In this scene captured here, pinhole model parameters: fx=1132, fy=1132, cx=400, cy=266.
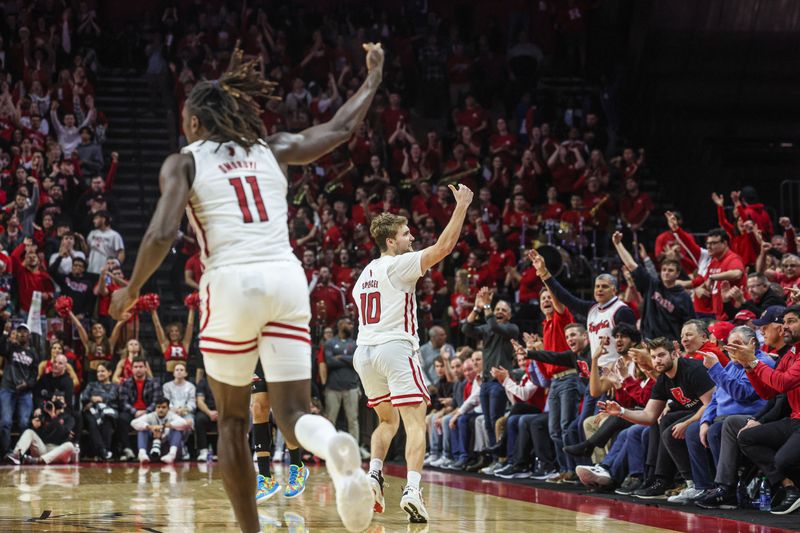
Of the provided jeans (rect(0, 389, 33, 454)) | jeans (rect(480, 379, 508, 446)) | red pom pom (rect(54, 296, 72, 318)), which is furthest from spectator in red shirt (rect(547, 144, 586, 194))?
jeans (rect(0, 389, 33, 454))

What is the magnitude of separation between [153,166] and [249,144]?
15756mm

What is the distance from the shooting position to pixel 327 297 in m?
15.8

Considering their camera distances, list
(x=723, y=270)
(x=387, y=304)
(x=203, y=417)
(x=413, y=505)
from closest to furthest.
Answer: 1. (x=413, y=505)
2. (x=387, y=304)
3. (x=723, y=270)
4. (x=203, y=417)

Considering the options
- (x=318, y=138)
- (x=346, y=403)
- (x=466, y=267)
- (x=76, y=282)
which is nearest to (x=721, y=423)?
(x=318, y=138)

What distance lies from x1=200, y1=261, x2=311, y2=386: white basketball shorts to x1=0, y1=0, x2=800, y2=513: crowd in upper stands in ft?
14.3

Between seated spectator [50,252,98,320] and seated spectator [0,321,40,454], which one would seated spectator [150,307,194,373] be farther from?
seated spectator [0,321,40,454]

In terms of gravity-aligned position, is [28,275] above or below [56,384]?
above

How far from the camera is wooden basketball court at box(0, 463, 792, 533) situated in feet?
22.2

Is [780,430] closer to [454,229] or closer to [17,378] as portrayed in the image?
[454,229]

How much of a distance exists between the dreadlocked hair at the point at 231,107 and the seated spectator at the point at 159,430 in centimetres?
1013

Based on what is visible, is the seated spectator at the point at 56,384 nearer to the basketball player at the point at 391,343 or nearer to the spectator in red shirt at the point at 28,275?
the spectator in red shirt at the point at 28,275

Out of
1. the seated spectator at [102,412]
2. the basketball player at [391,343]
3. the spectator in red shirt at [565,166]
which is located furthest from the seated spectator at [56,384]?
the spectator in red shirt at [565,166]

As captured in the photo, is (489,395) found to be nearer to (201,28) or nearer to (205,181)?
(205,181)

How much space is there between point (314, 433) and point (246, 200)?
38.9 inches
